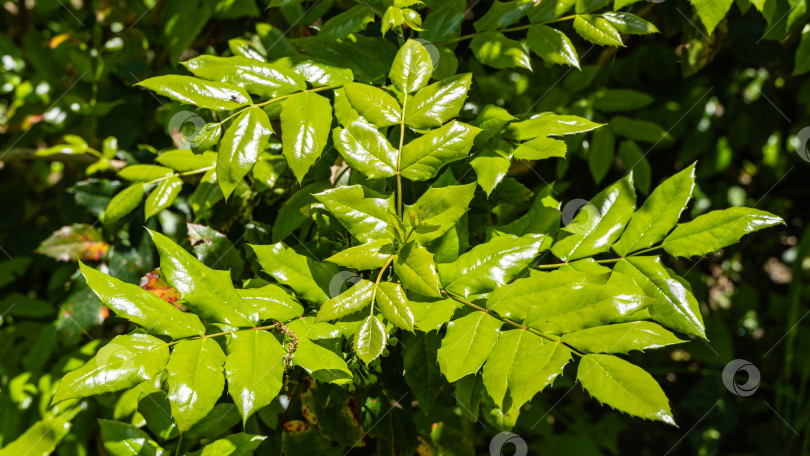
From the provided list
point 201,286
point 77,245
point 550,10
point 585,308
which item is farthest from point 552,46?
point 77,245

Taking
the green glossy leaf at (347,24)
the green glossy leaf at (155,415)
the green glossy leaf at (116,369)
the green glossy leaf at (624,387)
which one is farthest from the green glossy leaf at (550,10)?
the green glossy leaf at (155,415)

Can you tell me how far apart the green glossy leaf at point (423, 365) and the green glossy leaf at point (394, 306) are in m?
0.18

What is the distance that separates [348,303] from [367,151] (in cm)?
26

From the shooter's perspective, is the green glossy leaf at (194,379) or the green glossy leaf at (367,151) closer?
the green glossy leaf at (194,379)

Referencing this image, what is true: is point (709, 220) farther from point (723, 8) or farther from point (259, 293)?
point (259, 293)

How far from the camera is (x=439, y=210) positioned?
1000mm

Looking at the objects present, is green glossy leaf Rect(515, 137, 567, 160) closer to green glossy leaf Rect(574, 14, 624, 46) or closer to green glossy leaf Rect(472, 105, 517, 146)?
green glossy leaf Rect(472, 105, 517, 146)

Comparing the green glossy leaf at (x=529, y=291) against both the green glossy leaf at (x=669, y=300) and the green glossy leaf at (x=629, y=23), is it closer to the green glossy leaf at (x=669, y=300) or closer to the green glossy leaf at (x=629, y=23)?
the green glossy leaf at (x=669, y=300)

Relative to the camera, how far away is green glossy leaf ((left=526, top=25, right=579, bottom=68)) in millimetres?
1194

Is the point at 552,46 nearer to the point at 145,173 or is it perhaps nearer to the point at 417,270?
the point at 417,270

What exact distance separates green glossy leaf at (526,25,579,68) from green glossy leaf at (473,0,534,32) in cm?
4

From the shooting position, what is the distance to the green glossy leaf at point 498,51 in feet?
3.87

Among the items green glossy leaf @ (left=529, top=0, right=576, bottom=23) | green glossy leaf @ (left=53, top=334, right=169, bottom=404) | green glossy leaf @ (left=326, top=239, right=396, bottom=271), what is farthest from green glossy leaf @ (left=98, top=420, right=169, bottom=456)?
green glossy leaf @ (left=529, top=0, right=576, bottom=23)

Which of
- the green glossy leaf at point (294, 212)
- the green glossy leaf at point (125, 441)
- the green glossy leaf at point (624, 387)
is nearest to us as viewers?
the green glossy leaf at point (624, 387)
